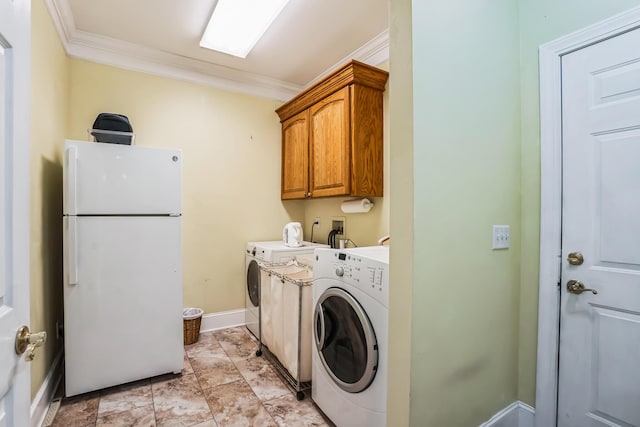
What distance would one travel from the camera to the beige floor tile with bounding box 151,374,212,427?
1708mm

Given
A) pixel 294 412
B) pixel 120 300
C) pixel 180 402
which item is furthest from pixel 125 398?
pixel 294 412

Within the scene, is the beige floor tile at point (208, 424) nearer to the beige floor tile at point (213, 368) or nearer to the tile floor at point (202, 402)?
the tile floor at point (202, 402)

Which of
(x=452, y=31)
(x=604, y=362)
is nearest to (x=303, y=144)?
(x=452, y=31)

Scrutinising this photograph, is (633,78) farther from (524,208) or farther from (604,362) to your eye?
(604,362)

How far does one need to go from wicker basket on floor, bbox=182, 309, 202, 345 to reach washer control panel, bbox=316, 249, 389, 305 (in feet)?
5.39

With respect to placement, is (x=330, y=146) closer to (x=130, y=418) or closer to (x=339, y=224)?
(x=339, y=224)

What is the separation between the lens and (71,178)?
180 cm

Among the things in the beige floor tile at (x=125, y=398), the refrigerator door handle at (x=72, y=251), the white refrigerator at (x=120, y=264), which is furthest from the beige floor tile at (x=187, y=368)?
the refrigerator door handle at (x=72, y=251)

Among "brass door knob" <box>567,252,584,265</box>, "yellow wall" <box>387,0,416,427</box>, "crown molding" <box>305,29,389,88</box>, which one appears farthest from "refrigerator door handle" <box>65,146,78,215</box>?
"brass door knob" <box>567,252,584,265</box>

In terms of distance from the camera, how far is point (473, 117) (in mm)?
1310

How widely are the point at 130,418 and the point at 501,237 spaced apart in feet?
7.59

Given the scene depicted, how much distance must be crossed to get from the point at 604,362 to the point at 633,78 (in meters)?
1.24

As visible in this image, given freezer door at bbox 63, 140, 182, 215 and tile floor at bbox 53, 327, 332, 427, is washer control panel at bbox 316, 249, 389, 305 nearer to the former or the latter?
tile floor at bbox 53, 327, 332, 427

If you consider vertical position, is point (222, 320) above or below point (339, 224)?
below
